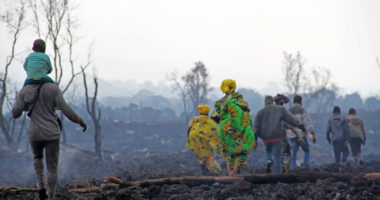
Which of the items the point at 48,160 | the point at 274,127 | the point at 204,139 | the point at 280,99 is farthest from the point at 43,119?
the point at 280,99

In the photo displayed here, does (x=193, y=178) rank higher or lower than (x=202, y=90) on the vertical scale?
lower

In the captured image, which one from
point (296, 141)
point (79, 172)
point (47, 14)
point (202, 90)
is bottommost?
point (79, 172)

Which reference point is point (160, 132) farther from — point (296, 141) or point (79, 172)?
point (296, 141)

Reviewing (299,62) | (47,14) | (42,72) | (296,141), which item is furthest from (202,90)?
(42,72)

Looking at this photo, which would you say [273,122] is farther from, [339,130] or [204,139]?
[339,130]

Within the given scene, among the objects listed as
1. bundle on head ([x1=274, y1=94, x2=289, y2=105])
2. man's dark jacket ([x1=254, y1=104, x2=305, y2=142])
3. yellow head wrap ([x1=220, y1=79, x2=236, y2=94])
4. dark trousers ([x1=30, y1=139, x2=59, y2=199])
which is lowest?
dark trousers ([x1=30, y1=139, x2=59, y2=199])

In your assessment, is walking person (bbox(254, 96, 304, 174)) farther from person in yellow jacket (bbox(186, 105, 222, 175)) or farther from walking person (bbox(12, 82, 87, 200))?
walking person (bbox(12, 82, 87, 200))

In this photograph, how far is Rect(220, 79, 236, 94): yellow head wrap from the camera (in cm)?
823

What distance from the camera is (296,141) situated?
11.8 meters

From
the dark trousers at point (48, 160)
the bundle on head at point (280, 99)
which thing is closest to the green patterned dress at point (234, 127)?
the bundle on head at point (280, 99)

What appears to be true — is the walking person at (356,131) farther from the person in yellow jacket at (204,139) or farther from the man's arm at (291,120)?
the person in yellow jacket at (204,139)

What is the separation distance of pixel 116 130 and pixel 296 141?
35.4 metres

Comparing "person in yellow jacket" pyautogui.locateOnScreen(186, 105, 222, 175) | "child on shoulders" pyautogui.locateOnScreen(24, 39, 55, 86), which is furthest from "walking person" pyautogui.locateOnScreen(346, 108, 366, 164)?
"child on shoulders" pyautogui.locateOnScreen(24, 39, 55, 86)

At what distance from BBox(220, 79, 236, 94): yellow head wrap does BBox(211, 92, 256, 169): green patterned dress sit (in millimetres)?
82
